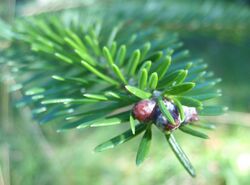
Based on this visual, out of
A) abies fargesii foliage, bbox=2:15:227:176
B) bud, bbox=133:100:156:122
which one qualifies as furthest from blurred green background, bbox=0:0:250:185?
bud, bbox=133:100:156:122

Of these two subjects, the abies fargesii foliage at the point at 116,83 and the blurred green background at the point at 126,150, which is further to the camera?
the blurred green background at the point at 126,150

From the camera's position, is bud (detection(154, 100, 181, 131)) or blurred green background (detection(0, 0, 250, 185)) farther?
blurred green background (detection(0, 0, 250, 185))

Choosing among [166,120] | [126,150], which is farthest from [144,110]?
[126,150]

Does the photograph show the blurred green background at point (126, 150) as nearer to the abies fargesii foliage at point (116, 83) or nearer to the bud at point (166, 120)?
the abies fargesii foliage at point (116, 83)

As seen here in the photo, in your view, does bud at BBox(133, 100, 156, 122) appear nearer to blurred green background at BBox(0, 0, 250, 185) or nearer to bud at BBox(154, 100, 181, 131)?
bud at BBox(154, 100, 181, 131)

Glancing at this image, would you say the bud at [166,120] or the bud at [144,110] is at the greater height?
the bud at [144,110]

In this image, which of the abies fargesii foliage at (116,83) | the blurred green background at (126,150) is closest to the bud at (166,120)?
the abies fargesii foliage at (116,83)
